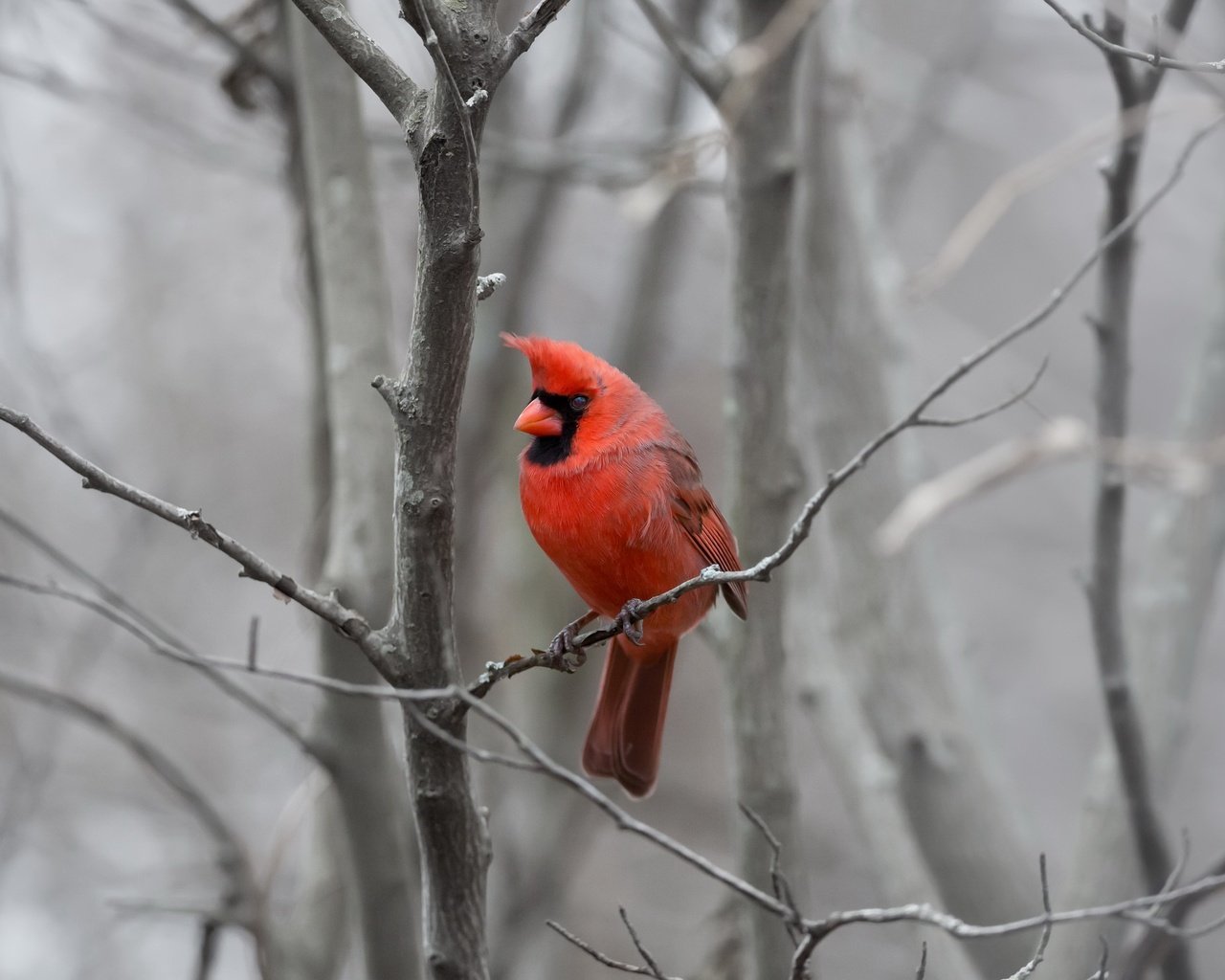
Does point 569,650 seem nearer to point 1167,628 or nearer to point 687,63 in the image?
point 687,63

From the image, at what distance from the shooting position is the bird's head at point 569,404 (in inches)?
118

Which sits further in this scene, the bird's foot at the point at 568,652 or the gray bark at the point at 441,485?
the bird's foot at the point at 568,652

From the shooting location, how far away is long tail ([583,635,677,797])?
305 cm

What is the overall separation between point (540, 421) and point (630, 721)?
75 cm

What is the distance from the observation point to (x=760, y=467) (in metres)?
3.05

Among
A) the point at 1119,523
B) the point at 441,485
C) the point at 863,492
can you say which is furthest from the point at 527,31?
the point at 863,492

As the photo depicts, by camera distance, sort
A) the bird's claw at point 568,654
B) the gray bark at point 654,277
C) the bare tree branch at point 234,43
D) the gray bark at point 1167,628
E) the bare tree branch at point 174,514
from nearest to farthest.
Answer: the bare tree branch at point 174,514 < the bird's claw at point 568,654 < the bare tree branch at point 234,43 < the gray bark at point 1167,628 < the gray bark at point 654,277

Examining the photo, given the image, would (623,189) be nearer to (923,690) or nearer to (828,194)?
(828,194)

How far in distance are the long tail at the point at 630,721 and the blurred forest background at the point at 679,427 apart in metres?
0.22

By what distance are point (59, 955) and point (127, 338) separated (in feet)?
12.7

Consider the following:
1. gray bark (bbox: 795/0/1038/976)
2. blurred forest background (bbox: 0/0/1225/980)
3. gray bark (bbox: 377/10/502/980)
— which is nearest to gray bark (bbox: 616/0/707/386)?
blurred forest background (bbox: 0/0/1225/980)

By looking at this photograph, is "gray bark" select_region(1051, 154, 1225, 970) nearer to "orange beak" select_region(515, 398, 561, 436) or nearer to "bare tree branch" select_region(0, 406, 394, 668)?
"orange beak" select_region(515, 398, 561, 436)

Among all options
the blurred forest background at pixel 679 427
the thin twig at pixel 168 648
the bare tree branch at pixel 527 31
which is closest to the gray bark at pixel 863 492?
the blurred forest background at pixel 679 427

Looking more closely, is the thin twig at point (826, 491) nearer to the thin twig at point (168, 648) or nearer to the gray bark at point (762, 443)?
the thin twig at point (168, 648)
